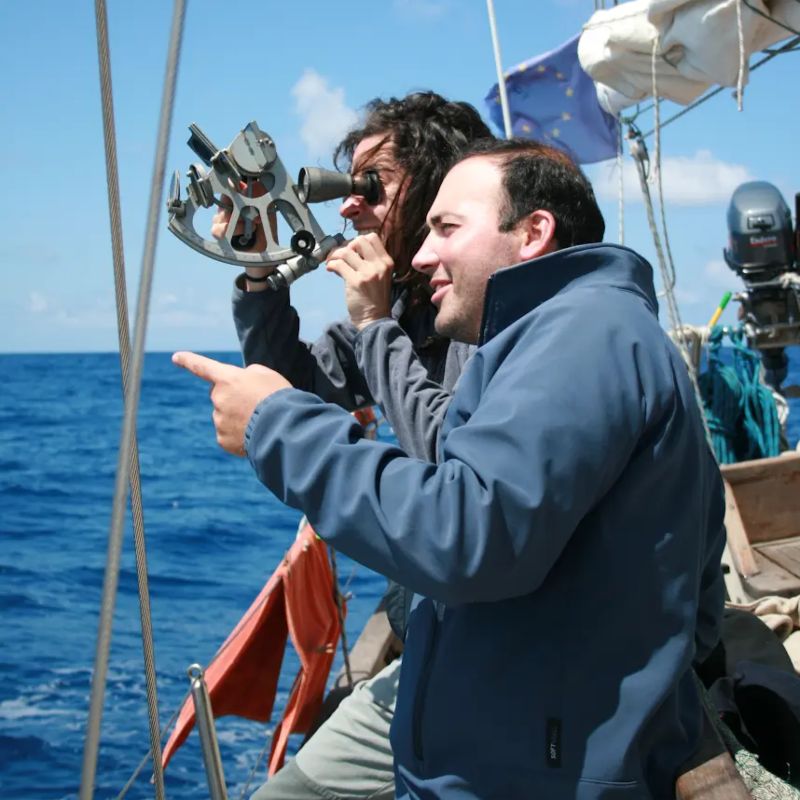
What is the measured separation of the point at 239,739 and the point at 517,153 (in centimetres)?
524

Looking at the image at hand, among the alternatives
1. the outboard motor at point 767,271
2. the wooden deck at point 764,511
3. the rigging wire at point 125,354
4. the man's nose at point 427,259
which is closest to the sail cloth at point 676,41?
the wooden deck at point 764,511

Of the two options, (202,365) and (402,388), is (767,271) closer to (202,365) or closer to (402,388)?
(402,388)

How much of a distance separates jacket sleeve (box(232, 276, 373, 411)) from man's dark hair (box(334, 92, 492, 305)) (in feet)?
0.69

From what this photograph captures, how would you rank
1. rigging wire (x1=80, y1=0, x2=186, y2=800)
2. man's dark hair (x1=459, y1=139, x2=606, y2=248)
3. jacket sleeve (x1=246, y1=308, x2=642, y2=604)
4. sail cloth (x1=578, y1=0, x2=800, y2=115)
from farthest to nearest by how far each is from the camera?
1. sail cloth (x1=578, y1=0, x2=800, y2=115)
2. man's dark hair (x1=459, y1=139, x2=606, y2=248)
3. jacket sleeve (x1=246, y1=308, x2=642, y2=604)
4. rigging wire (x1=80, y1=0, x2=186, y2=800)

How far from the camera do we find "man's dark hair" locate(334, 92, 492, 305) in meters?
1.97

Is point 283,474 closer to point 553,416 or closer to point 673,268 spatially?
point 553,416

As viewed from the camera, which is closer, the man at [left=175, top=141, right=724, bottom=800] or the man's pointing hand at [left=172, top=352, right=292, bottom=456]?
the man at [left=175, top=141, right=724, bottom=800]

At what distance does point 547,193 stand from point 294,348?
31.9 inches

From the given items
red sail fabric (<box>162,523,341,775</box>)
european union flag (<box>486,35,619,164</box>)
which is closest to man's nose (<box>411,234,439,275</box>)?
red sail fabric (<box>162,523,341,775</box>)

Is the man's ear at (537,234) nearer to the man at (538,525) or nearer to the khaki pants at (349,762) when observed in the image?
the man at (538,525)

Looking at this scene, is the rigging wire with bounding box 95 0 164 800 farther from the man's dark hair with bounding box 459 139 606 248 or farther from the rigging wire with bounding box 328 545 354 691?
the rigging wire with bounding box 328 545 354 691

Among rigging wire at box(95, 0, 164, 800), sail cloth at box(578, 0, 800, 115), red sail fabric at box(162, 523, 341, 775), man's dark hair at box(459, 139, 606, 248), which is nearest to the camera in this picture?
rigging wire at box(95, 0, 164, 800)

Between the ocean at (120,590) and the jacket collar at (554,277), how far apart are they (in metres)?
2.11

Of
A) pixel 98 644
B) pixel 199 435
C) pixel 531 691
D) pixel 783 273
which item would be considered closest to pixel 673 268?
pixel 783 273
